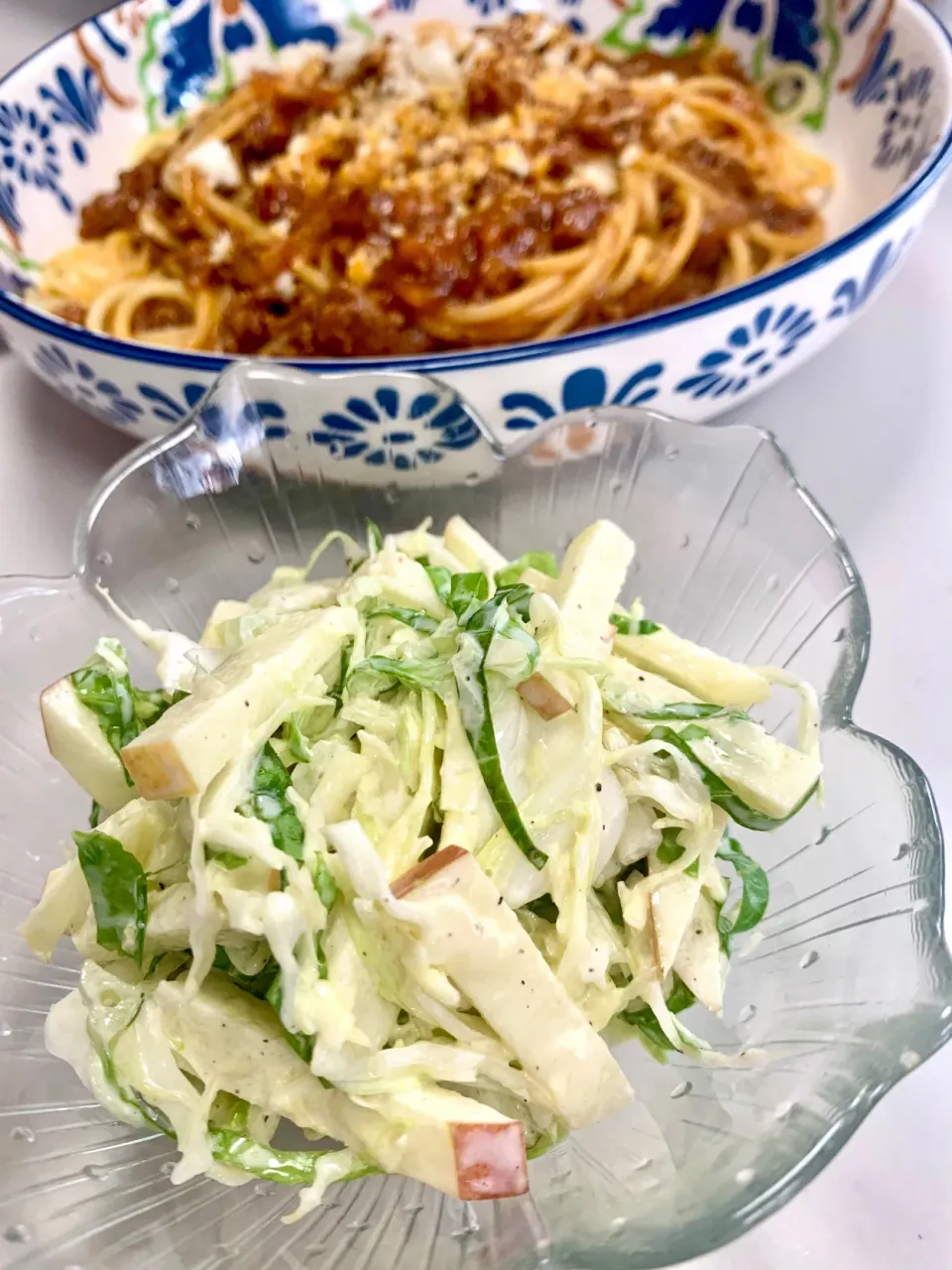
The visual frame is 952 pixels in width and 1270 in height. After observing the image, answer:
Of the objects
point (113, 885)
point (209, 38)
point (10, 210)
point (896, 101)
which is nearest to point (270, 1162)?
point (113, 885)

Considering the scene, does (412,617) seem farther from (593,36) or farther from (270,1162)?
(593,36)

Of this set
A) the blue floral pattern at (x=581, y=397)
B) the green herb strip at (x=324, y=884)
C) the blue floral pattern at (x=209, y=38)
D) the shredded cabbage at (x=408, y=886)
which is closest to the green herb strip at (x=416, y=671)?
the shredded cabbage at (x=408, y=886)

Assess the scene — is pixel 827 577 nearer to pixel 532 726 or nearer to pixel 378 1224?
pixel 532 726

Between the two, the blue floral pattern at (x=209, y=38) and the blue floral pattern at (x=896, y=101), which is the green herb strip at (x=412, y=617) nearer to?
the blue floral pattern at (x=896, y=101)

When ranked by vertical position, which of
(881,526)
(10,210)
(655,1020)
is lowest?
(881,526)

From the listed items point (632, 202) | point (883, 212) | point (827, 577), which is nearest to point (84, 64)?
point (632, 202)
